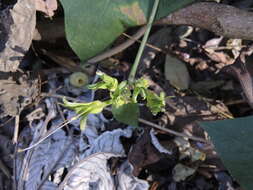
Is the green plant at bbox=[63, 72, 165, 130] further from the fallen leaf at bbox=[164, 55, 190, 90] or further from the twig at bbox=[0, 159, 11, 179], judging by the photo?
the twig at bbox=[0, 159, 11, 179]

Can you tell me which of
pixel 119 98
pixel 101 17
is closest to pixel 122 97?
pixel 119 98

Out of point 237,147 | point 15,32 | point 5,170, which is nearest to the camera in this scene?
point 237,147

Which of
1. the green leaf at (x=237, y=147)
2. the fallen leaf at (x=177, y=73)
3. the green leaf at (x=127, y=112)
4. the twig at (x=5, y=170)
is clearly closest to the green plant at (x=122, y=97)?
the green leaf at (x=127, y=112)

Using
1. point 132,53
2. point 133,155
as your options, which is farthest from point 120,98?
point 132,53

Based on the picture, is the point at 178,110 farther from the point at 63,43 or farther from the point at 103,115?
the point at 63,43

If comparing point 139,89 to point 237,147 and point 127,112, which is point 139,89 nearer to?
point 127,112

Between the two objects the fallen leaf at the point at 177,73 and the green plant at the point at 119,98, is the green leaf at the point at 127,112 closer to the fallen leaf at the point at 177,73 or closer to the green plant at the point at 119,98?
the green plant at the point at 119,98
